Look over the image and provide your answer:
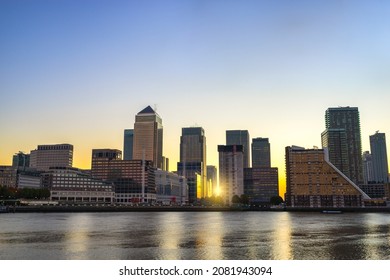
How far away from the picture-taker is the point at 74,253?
4191cm

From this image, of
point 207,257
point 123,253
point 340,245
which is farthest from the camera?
point 340,245

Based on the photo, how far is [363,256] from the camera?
40.0 m

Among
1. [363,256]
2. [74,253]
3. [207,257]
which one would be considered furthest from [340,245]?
[74,253]
